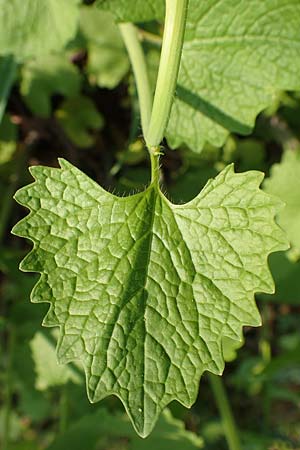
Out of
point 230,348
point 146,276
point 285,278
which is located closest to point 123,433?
point 230,348

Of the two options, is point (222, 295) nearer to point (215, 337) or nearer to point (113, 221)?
point (215, 337)

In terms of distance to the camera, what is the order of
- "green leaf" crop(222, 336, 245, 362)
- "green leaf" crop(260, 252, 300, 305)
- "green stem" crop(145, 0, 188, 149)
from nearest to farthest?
"green stem" crop(145, 0, 188, 149) < "green leaf" crop(222, 336, 245, 362) < "green leaf" crop(260, 252, 300, 305)

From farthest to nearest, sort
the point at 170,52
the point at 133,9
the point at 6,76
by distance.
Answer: the point at 6,76, the point at 133,9, the point at 170,52

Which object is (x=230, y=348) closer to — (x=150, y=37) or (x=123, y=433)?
(x=123, y=433)

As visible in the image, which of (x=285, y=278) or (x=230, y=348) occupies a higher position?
(x=285, y=278)

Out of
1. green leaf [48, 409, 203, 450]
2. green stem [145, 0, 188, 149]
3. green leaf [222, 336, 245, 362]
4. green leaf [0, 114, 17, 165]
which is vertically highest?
green stem [145, 0, 188, 149]

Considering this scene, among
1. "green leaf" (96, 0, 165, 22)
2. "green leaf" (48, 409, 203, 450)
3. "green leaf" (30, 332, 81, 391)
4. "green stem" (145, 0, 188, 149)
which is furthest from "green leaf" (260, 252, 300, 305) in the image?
"green stem" (145, 0, 188, 149)

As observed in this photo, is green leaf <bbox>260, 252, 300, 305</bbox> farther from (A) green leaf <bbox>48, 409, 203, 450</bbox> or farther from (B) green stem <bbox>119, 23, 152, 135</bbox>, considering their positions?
(B) green stem <bbox>119, 23, 152, 135</bbox>
